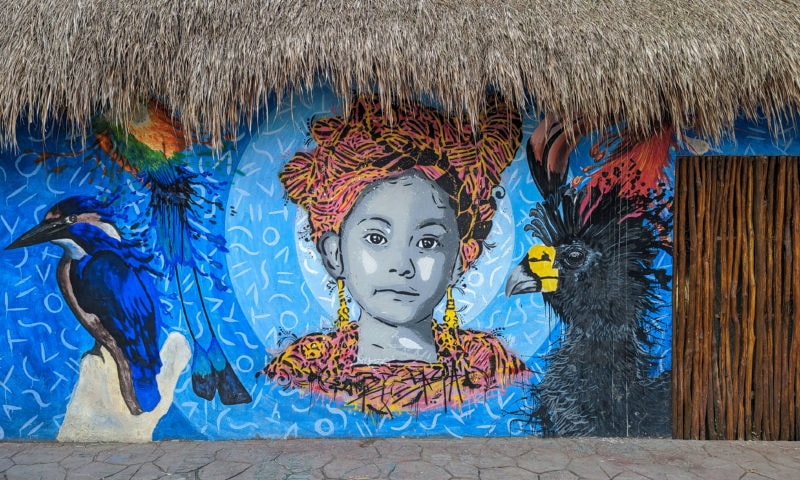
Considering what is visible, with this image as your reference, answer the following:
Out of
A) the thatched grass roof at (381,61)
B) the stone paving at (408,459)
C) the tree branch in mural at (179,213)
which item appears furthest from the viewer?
the tree branch in mural at (179,213)

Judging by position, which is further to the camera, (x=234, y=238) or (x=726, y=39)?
(x=234, y=238)

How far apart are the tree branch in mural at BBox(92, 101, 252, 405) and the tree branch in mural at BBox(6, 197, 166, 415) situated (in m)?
0.22

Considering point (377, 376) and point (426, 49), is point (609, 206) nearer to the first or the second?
point (426, 49)

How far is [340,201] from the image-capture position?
3.74m

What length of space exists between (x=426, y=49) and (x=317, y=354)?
2.12 metres

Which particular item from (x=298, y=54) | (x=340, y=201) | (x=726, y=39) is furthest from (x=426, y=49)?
(x=726, y=39)

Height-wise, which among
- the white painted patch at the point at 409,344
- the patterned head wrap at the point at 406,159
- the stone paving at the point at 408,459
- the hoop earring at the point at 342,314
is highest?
the patterned head wrap at the point at 406,159

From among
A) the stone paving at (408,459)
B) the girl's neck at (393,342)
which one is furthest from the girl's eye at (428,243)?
the stone paving at (408,459)

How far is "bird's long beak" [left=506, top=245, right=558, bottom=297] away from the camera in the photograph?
12.3ft

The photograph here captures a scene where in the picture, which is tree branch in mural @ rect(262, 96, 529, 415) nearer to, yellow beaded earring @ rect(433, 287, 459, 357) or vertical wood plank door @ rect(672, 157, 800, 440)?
yellow beaded earring @ rect(433, 287, 459, 357)

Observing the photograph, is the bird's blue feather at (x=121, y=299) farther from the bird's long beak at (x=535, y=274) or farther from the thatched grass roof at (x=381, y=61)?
the bird's long beak at (x=535, y=274)

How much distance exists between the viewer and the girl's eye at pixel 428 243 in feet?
12.3

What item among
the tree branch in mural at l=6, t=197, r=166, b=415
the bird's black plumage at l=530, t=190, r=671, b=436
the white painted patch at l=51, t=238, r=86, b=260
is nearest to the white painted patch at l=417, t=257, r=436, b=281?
the bird's black plumage at l=530, t=190, r=671, b=436

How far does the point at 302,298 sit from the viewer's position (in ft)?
12.3
